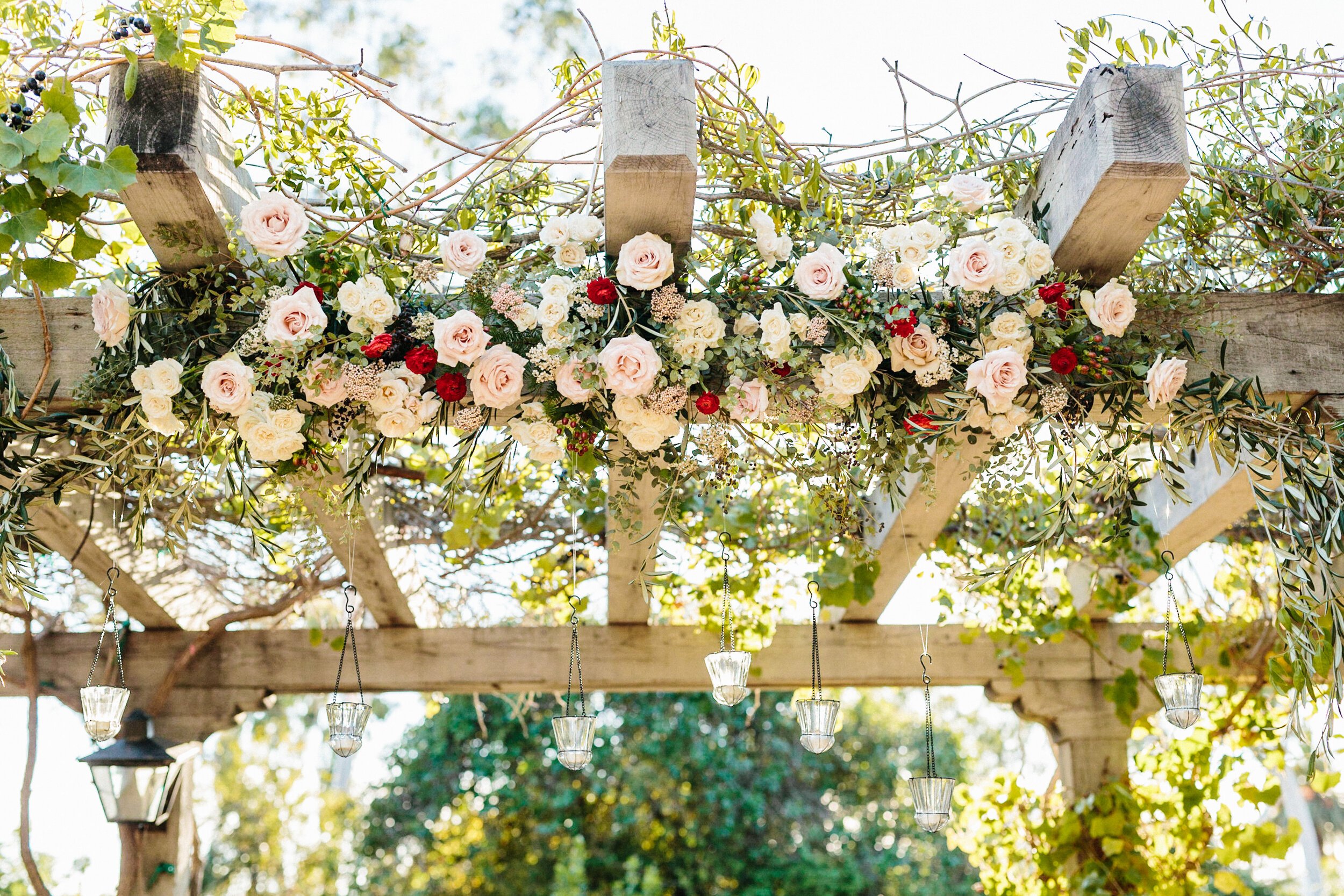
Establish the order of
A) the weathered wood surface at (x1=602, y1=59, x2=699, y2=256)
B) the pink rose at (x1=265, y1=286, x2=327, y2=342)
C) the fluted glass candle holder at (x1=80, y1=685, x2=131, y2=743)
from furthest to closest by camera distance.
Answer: the fluted glass candle holder at (x1=80, y1=685, x2=131, y2=743)
the pink rose at (x1=265, y1=286, x2=327, y2=342)
the weathered wood surface at (x1=602, y1=59, x2=699, y2=256)

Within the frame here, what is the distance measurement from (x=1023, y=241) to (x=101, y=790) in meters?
2.57

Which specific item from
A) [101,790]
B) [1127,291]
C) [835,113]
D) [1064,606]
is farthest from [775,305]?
[101,790]

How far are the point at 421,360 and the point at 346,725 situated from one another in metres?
0.68

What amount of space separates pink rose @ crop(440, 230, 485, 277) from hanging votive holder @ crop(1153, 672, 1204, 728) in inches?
52.9

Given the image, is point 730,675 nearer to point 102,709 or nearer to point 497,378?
point 497,378

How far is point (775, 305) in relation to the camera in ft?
5.01

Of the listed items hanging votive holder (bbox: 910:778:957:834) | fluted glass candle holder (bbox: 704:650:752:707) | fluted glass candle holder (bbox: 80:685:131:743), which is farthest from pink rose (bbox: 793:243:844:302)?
fluted glass candle holder (bbox: 80:685:131:743)

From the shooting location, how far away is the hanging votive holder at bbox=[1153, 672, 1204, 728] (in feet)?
6.21

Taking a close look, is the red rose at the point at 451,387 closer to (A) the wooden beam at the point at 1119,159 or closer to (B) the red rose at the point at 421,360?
(B) the red rose at the point at 421,360

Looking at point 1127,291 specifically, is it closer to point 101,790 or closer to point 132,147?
point 132,147

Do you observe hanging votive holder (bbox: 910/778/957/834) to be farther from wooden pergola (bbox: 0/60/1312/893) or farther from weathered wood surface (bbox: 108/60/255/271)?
weathered wood surface (bbox: 108/60/255/271)

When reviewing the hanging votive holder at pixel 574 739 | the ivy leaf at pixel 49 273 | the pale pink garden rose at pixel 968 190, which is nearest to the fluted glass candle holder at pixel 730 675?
the hanging votive holder at pixel 574 739

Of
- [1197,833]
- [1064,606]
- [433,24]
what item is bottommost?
[1197,833]

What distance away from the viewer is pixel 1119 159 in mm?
1366
